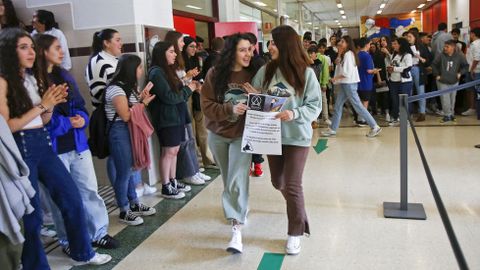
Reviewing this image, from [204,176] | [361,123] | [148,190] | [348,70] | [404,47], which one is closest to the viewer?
[148,190]

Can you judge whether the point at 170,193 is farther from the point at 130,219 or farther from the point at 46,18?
the point at 46,18

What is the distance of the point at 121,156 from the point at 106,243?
0.67 metres

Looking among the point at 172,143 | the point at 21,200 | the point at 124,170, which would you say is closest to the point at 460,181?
the point at 172,143

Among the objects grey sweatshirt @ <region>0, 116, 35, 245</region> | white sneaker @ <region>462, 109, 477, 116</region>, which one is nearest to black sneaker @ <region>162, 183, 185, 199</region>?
grey sweatshirt @ <region>0, 116, 35, 245</region>

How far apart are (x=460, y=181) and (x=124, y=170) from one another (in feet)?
9.98

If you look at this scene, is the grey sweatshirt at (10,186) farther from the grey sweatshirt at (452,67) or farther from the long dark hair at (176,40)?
the grey sweatshirt at (452,67)

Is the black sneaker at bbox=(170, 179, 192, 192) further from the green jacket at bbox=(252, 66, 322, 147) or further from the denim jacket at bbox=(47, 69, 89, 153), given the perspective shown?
the green jacket at bbox=(252, 66, 322, 147)

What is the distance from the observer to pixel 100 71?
349 centimetres

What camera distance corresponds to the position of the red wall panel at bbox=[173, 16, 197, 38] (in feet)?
19.5

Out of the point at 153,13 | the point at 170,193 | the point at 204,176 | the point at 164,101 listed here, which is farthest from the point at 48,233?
the point at 153,13

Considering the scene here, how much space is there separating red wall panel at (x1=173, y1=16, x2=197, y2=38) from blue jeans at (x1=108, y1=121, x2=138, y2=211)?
9.63 ft

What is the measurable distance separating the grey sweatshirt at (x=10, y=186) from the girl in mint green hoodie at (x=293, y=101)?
56.6 inches

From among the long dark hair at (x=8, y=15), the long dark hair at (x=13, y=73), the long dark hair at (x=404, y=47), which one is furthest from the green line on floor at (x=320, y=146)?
the long dark hair at (x=13, y=73)

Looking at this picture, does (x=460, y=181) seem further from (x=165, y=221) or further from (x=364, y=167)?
(x=165, y=221)
